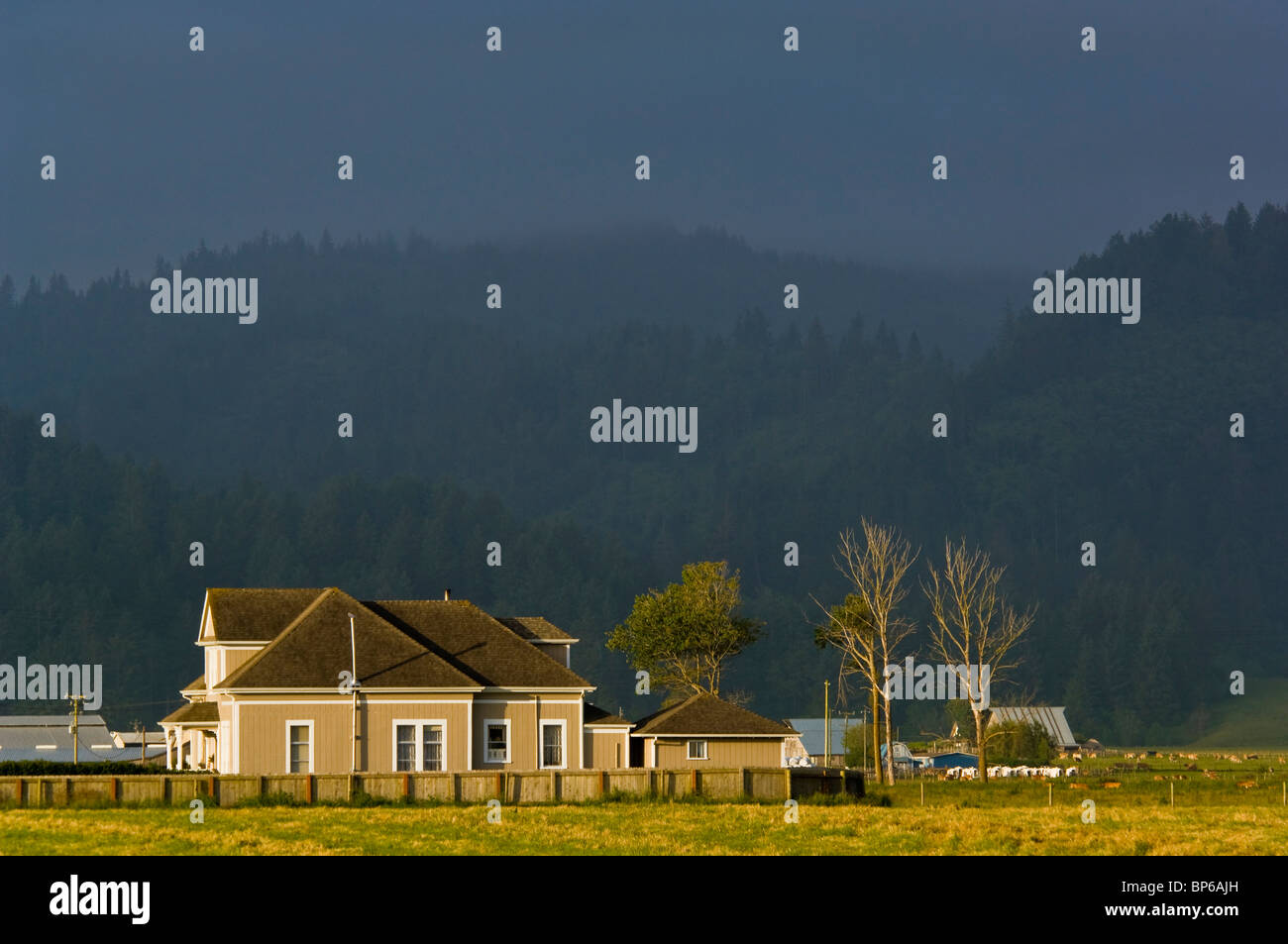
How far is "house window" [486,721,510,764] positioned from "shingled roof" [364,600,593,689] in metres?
1.40

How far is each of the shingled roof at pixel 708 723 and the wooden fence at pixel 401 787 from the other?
674 inches

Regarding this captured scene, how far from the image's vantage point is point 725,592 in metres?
91.8

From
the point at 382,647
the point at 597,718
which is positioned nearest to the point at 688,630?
the point at 597,718

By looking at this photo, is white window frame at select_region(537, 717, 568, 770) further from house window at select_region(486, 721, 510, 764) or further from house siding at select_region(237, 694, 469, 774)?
house siding at select_region(237, 694, 469, 774)

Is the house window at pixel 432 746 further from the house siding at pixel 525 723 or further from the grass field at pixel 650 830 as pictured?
the grass field at pixel 650 830

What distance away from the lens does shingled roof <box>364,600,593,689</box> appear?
64688mm

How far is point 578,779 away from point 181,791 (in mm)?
10747

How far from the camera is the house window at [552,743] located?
211ft

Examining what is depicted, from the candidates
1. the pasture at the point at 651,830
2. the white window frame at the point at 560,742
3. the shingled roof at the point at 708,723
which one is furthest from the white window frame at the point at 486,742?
the pasture at the point at 651,830
